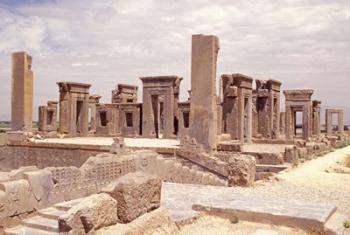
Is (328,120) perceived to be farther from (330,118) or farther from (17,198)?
(17,198)

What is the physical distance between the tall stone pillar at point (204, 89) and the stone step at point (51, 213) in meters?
8.21

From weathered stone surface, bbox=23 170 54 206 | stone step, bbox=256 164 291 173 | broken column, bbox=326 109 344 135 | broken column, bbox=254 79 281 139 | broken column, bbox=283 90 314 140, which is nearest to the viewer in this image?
weathered stone surface, bbox=23 170 54 206

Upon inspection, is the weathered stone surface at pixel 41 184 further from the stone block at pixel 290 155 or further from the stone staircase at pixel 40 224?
the stone block at pixel 290 155

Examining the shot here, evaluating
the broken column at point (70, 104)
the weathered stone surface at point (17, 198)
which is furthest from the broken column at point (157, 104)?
the weathered stone surface at point (17, 198)

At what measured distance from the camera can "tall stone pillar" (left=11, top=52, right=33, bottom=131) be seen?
20500mm

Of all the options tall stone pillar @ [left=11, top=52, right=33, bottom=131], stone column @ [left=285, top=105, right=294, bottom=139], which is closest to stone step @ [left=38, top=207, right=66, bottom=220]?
tall stone pillar @ [left=11, top=52, right=33, bottom=131]

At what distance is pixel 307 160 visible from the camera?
691 inches

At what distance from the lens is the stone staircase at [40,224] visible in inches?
270

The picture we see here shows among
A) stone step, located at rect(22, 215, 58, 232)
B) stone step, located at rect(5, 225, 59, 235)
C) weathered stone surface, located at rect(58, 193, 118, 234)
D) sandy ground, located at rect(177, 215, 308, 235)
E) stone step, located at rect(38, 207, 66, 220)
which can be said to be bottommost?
stone step, located at rect(5, 225, 59, 235)

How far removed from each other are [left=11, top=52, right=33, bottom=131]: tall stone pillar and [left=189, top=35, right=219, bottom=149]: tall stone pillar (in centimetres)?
929

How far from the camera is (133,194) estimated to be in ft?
18.8

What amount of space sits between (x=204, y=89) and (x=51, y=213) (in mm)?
8695

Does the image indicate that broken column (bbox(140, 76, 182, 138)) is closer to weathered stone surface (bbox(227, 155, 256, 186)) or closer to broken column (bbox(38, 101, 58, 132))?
broken column (bbox(38, 101, 58, 132))

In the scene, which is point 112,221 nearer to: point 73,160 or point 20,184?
point 20,184
